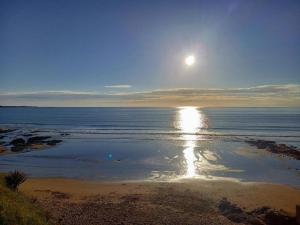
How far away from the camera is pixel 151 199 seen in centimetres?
1848

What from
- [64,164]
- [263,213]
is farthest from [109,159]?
[263,213]

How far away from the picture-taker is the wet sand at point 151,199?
593 inches

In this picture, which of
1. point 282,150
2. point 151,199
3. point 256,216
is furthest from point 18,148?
point 256,216

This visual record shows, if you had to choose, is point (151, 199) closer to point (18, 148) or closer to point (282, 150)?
point (282, 150)

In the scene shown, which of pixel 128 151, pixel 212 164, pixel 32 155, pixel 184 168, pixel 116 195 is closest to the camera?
pixel 116 195

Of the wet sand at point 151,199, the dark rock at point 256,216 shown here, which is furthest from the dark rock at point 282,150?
the dark rock at point 256,216

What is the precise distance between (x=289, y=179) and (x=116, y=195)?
1441cm

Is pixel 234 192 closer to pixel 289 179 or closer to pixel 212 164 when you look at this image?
pixel 289 179

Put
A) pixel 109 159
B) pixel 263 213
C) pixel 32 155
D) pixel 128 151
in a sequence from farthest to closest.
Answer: pixel 128 151
pixel 32 155
pixel 109 159
pixel 263 213

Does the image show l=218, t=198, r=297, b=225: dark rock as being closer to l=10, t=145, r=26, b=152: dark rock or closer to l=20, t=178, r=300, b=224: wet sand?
l=20, t=178, r=300, b=224: wet sand

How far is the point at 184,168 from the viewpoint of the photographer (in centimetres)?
2920

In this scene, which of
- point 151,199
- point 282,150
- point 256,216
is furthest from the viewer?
point 282,150

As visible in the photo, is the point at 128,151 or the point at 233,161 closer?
the point at 233,161

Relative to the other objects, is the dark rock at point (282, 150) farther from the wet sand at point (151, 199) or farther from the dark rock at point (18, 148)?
the dark rock at point (18, 148)
